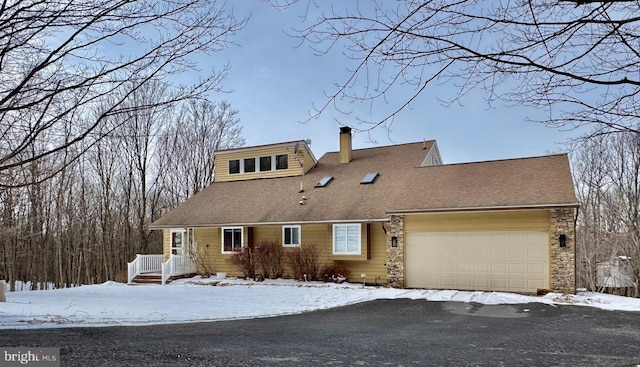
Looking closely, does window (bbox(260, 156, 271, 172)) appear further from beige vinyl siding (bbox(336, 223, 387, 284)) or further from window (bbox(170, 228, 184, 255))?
beige vinyl siding (bbox(336, 223, 387, 284))

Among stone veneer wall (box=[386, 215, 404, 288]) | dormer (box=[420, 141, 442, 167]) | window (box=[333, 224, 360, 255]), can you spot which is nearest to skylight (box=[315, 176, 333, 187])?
window (box=[333, 224, 360, 255])

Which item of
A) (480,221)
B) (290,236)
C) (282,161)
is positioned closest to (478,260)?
(480,221)

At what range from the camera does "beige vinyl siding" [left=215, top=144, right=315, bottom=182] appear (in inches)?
872

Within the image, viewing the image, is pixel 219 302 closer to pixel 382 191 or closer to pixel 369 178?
pixel 382 191

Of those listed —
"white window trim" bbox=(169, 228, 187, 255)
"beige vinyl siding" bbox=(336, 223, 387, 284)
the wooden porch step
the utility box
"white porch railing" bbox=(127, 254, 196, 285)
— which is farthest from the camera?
the utility box

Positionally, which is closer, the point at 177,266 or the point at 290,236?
the point at 290,236

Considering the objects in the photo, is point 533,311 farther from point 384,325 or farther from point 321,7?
point 321,7

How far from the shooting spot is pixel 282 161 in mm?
22594

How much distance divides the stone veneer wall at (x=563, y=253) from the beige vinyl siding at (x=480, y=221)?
0.28 metres

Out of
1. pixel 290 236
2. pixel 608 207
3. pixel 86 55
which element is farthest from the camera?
pixel 608 207

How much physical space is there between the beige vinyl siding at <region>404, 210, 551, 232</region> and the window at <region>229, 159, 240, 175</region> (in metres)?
10.6

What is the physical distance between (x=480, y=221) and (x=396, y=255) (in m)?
3.08

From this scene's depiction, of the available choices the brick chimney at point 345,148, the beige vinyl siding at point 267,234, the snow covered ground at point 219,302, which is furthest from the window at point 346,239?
the brick chimney at point 345,148

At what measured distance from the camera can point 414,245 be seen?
16.2 m
